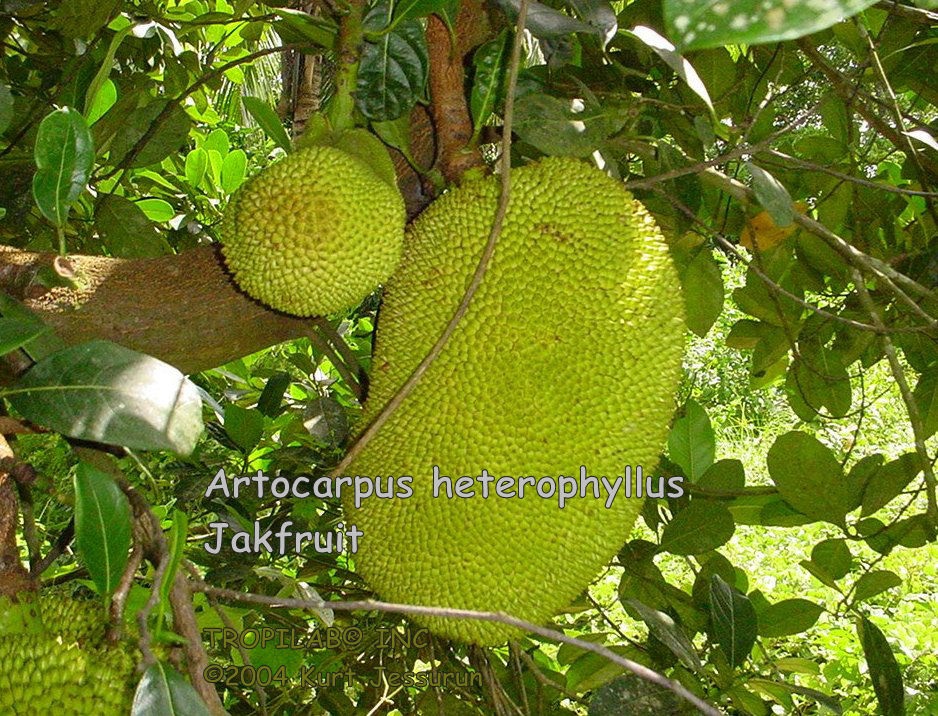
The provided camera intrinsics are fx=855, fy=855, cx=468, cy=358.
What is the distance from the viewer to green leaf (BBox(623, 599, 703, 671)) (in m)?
0.89

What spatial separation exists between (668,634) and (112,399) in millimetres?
616

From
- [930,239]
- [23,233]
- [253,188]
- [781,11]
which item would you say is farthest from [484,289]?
[23,233]

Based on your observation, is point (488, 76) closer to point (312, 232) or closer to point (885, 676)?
point (312, 232)

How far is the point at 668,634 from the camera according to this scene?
910 mm

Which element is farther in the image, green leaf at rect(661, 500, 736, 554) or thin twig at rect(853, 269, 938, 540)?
green leaf at rect(661, 500, 736, 554)

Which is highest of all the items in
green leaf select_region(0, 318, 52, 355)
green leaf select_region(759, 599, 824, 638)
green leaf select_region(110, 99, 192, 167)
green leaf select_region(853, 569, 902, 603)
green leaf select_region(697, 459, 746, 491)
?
green leaf select_region(110, 99, 192, 167)

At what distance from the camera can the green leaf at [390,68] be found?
0.85 meters

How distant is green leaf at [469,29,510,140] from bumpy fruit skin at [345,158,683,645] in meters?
0.08

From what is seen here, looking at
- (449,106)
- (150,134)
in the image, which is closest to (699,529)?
(449,106)

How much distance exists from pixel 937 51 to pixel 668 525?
785mm

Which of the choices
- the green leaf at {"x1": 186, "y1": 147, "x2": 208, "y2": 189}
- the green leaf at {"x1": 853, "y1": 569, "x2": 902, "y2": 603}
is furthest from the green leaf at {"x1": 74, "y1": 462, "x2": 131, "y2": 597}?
the green leaf at {"x1": 186, "y1": 147, "x2": 208, "y2": 189}

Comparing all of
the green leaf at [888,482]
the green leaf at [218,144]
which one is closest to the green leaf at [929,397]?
the green leaf at [888,482]

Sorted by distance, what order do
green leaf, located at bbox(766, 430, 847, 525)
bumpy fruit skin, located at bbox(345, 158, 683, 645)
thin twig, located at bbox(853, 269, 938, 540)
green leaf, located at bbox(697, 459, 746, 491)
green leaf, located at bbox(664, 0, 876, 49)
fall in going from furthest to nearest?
Result: green leaf, located at bbox(697, 459, 746, 491) < green leaf, located at bbox(766, 430, 847, 525) < thin twig, located at bbox(853, 269, 938, 540) < bumpy fruit skin, located at bbox(345, 158, 683, 645) < green leaf, located at bbox(664, 0, 876, 49)

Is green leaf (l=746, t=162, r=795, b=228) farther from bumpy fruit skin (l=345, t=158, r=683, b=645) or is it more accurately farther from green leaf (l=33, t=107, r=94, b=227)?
green leaf (l=33, t=107, r=94, b=227)
